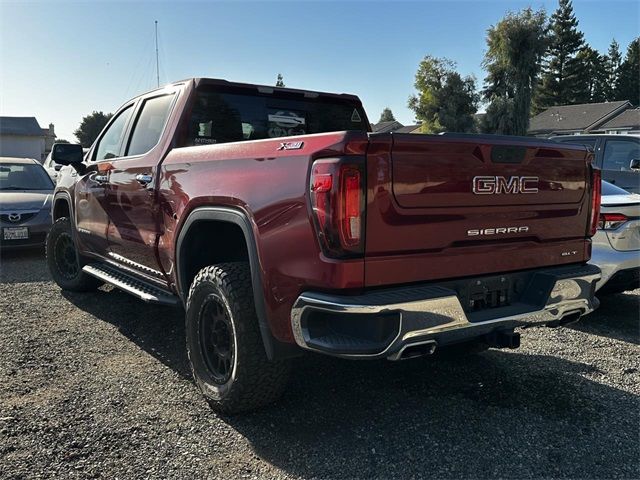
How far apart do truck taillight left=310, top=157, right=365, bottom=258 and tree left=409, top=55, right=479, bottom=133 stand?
114 ft

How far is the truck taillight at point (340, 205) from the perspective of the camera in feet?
7.63

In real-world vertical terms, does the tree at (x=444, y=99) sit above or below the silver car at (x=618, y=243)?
above

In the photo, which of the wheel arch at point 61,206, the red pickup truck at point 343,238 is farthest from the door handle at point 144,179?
the wheel arch at point 61,206

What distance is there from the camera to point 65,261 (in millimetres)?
5996

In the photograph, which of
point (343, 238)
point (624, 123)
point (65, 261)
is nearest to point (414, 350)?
point (343, 238)

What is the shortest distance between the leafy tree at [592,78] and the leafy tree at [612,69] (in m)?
0.49

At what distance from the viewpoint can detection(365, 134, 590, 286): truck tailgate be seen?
2418 millimetres

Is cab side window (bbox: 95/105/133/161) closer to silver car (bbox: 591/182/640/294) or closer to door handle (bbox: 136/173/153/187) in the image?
door handle (bbox: 136/173/153/187)

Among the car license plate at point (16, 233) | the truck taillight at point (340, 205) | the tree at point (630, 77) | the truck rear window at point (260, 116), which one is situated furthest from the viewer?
the tree at point (630, 77)

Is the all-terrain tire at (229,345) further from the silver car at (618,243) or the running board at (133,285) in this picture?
the silver car at (618,243)

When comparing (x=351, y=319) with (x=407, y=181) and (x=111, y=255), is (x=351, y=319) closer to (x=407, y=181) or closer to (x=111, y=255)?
(x=407, y=181)

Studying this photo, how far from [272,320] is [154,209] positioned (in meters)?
1.54

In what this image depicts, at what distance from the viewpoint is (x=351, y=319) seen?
243cm

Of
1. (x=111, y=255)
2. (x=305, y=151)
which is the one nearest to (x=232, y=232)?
(x=305, y=151)
